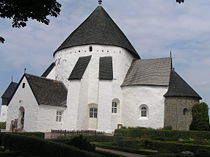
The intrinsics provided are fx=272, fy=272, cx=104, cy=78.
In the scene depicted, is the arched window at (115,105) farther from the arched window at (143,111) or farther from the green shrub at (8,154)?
the green shrub at (8,154)

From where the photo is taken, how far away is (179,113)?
1114 inches

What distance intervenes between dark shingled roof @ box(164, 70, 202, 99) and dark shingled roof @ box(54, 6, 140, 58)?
6.62 m

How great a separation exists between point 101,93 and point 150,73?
256 inches

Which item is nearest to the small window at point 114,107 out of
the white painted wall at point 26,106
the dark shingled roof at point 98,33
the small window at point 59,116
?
the small window at point 59,116

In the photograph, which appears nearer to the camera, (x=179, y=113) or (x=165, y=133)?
(x=165, y=133)

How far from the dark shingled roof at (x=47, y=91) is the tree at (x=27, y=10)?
2051 centimetres

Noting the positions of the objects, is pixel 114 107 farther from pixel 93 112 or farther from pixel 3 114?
pixel 3 114

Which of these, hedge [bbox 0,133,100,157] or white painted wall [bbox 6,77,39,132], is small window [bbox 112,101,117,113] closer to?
white painted wall [bbox 6,77,39,132]

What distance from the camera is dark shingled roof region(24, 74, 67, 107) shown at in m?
28.5

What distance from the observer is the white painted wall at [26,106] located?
2796 centimetres

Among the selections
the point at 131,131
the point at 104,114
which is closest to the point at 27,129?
the point at 104,114

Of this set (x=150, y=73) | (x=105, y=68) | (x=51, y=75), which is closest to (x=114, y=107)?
(x=105, y=68)

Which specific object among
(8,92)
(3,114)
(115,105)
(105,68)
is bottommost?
(3,114)

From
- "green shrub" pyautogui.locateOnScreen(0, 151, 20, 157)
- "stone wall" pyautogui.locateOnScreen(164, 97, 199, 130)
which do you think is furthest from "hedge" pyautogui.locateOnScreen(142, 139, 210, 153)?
"green shrub" pyautogui.locateOnScreen(0, 151, 20, 157)
